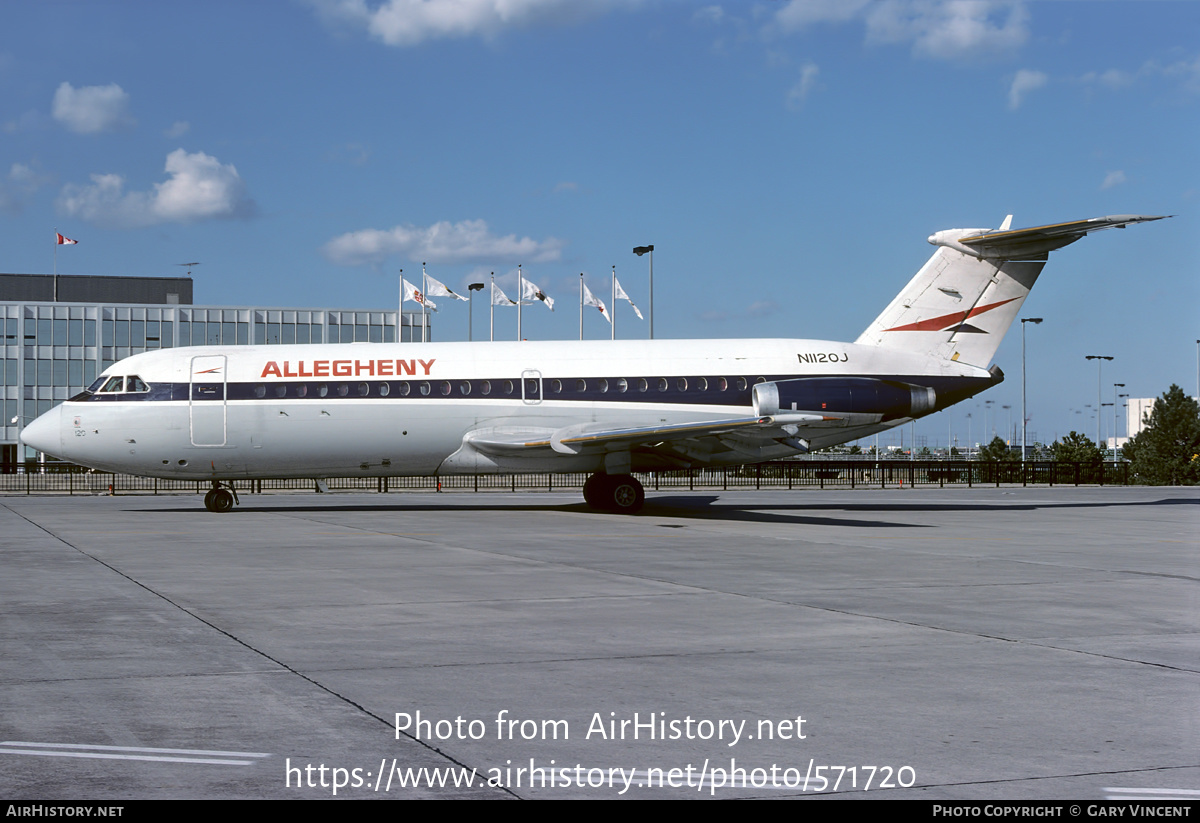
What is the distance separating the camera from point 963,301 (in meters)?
28.9

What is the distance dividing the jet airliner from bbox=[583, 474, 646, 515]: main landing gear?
1.9 inches

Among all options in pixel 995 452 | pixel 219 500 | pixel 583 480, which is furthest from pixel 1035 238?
pixel 995 452

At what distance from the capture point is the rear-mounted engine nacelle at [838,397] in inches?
1051

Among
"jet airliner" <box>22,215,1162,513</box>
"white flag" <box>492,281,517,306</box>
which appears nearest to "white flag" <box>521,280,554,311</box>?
"white flag" <box>492,281,517,306</box>

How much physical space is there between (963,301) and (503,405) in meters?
12.0

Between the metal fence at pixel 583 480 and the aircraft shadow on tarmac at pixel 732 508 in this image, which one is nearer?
the aircraft shadow on tarmac at pixel 732 508

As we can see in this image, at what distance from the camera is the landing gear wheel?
27.3m

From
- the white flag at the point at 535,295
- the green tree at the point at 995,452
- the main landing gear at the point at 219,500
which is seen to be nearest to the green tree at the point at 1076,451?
the green tree at the point at 995,452

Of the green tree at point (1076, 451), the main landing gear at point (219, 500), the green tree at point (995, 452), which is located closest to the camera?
the main landing gear at point (219, 500)

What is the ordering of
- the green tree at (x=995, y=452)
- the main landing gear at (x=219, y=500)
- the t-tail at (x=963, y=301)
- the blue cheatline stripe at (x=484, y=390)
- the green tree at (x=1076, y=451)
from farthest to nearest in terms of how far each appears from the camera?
the green tree at (x=995, y=452)
the green tree at (x=1076, y=451)
the t-tail at (x=963, y=301)
the main landing gear at (x=219, y=500)
the blue cheatline stripe at (x=484, y=390)

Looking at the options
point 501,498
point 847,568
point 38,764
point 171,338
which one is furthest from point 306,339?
point 38,764

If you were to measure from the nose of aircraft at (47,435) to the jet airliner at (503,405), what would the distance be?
3cm

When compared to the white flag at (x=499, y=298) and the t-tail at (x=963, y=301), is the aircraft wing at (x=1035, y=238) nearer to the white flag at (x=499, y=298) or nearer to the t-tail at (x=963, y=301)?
the t-tail at (x=963, y=301)

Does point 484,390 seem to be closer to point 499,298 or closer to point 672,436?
point 672,436
